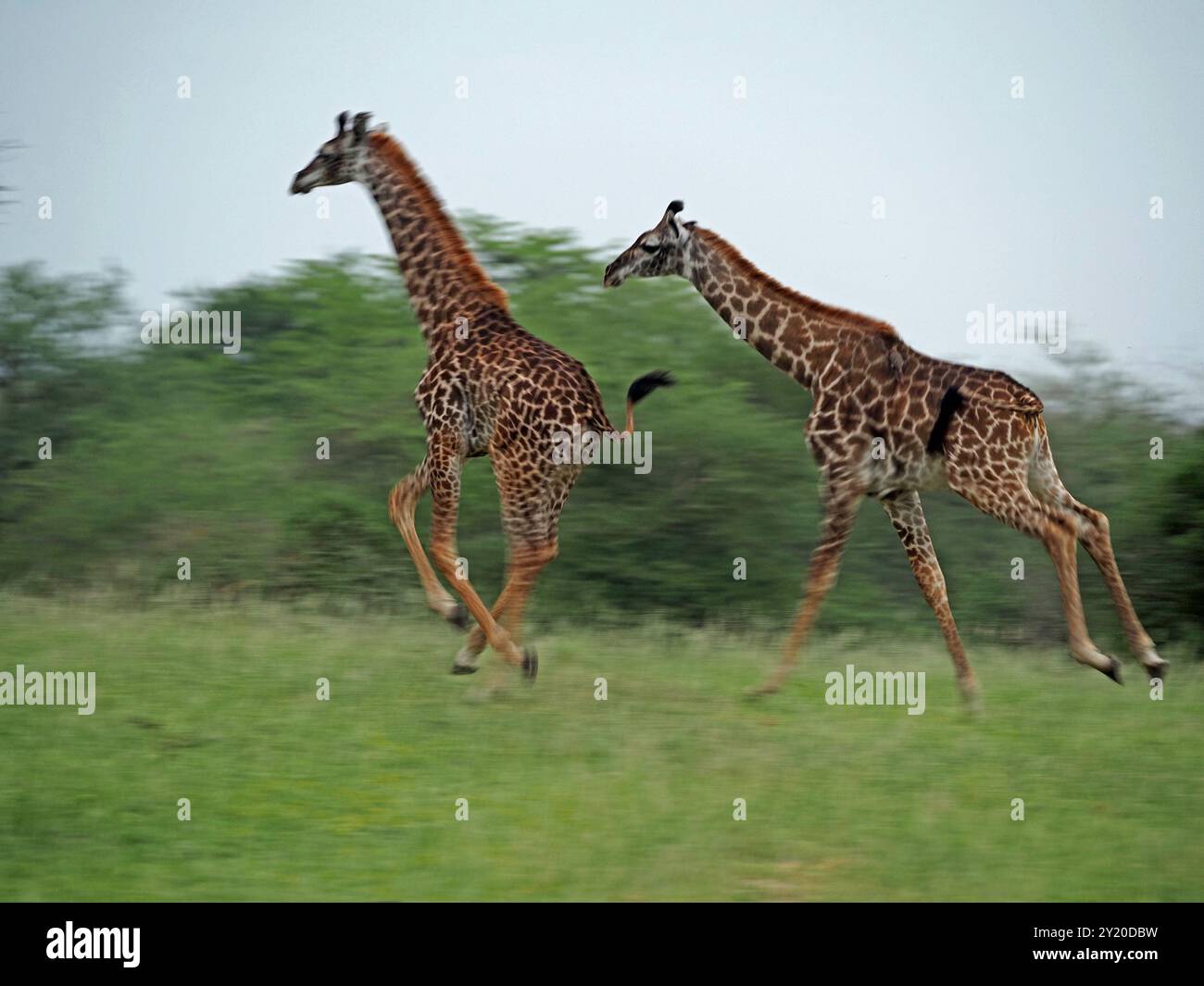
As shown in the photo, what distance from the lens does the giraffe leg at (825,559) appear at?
799 centimetres

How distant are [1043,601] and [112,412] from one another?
8366 mm

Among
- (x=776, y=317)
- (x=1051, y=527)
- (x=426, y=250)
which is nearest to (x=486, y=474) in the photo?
(x=426, y=250)

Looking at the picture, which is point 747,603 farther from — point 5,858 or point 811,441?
point 5,858

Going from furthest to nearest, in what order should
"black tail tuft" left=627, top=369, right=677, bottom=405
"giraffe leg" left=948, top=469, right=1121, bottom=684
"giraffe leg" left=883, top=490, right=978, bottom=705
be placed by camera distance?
"black tail tuft" left=627, top=369, right=677, bottom=405, "giraffe leg" left=883, top=490, right=978, bottom=705, "giraffe leg" left=948, top=469, right=1121, bottom=684

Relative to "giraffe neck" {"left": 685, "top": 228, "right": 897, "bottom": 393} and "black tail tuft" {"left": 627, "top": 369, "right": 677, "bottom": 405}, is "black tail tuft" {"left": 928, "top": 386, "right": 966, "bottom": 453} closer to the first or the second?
"giraffe neck" {"left": 685, "top": 228, "right": 897, "bottom": 393}

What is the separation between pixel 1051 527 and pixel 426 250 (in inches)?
158

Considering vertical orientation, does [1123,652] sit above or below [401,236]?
below

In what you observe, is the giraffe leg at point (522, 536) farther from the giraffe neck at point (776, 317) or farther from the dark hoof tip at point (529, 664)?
the giraffe neck at point (776, 317)

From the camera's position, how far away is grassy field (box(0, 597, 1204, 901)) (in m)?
5.45

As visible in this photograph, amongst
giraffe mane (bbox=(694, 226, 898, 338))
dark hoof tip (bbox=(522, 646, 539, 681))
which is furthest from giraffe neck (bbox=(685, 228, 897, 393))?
dark hoof tip (bbox=(522, 646, 539, 681))

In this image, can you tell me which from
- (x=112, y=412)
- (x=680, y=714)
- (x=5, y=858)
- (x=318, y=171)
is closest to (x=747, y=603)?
(x=680, y=714)

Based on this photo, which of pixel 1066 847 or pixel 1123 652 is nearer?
pixel 1066 847

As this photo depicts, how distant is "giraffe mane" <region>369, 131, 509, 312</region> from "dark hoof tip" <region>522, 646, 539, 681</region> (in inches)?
81.9

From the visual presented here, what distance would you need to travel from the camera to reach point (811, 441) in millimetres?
8172
